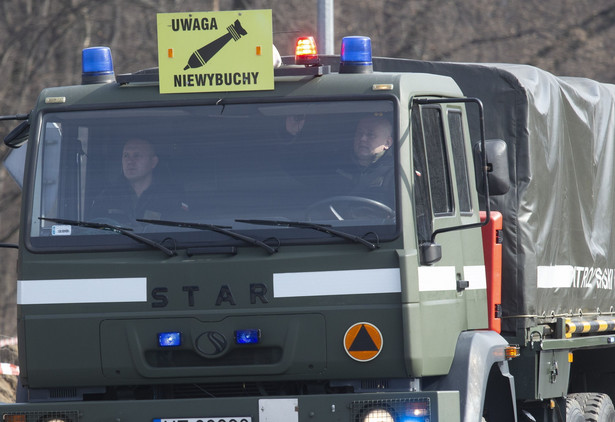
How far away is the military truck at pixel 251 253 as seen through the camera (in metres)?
6.30

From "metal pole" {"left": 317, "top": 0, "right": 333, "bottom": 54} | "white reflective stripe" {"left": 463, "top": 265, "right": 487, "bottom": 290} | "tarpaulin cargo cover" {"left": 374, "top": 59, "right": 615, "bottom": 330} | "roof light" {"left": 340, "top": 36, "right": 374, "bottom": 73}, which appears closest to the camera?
"roof light" {"left": 340, "top": 36, "right": 374, "bottom": 73}

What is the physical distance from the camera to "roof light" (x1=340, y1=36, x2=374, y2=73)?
6.75 meters

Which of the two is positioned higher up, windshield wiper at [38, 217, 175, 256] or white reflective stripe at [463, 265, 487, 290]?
windshield wiper at [38, 217, 175, 256]

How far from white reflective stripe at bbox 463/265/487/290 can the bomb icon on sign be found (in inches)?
70.4

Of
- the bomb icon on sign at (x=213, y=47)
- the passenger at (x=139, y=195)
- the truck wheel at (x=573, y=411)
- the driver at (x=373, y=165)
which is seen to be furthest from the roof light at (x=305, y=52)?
the truck wheel at (x=573, y=411)

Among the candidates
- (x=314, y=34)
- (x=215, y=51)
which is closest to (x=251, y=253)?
(x=215, y=51)

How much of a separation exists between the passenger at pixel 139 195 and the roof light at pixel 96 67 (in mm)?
550

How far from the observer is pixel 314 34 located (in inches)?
843

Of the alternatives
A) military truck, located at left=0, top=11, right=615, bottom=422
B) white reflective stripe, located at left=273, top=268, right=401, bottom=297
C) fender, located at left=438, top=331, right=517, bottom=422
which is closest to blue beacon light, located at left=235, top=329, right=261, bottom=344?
military truck, located at left=0, top=11, right=615, bottom=422

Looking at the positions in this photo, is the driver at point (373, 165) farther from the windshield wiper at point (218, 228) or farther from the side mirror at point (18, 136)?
the side mirror at point (18, 136)

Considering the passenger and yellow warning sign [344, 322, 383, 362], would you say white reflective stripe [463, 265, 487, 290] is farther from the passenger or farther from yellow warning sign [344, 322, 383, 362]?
the passenger

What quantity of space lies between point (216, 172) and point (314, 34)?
49.8 ft

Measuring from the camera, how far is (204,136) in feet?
21.6

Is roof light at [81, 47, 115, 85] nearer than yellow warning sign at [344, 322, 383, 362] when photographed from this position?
No
